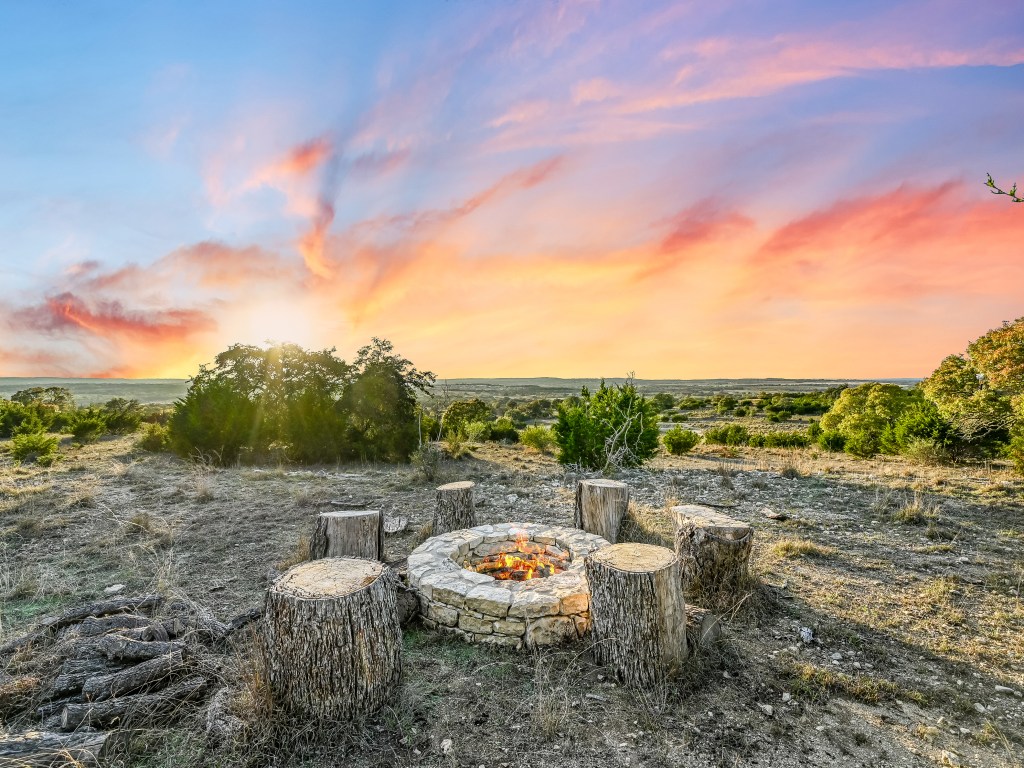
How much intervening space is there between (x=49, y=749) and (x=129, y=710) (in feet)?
1.77

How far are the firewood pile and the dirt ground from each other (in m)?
0.18

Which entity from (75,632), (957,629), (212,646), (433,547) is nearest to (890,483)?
(957,629)

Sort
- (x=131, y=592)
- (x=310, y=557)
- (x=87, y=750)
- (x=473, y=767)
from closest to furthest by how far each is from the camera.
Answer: (x=87, y=750) → (x=473, y=767) → (x=131, y=592) → (x=310, y=557)

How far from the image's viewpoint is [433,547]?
520 cm

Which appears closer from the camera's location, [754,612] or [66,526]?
[754,612]

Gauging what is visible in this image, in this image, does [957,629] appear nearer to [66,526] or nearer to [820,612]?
[820,612]

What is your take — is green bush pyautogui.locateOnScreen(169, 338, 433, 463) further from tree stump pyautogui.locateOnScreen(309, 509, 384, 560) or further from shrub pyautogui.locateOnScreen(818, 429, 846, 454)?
shrub pyautogui.locateOnScreen(818, 429, 846, 454)

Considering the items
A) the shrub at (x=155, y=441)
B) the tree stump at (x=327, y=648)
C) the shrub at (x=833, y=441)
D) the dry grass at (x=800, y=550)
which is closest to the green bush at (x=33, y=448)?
the shrub at (x=155, y=441)

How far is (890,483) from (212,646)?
1166cm

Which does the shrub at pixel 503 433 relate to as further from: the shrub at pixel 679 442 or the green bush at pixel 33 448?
the green bush at pixel 33 448

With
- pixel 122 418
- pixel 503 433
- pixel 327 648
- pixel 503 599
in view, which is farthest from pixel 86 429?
pixel 503 599

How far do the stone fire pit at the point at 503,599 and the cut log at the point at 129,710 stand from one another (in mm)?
1874

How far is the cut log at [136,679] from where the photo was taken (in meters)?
3.16

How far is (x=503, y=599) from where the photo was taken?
3961 mm
